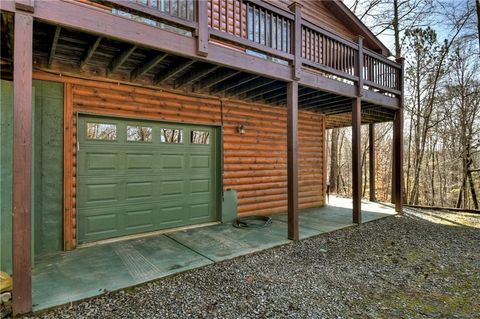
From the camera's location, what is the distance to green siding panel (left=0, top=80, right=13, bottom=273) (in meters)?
2.76

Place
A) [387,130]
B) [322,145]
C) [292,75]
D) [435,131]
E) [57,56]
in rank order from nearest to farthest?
[57,56] → [292,75] → [322,145] → [435,131] → [387,130]

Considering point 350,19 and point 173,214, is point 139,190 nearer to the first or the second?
point 173,214

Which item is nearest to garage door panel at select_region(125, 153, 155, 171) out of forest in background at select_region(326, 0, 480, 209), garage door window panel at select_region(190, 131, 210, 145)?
garage door window panel at select_region(190, 131, 210, 145)

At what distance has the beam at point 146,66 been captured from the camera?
11.0ft

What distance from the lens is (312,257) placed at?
3.70 meters

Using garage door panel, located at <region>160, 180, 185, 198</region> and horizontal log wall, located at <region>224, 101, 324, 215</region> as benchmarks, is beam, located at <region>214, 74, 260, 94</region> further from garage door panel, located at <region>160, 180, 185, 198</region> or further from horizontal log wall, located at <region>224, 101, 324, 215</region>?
garage door panel, located at <region>160, 180, 185, 198</region>

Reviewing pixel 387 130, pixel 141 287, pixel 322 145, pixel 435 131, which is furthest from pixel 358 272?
pixel 387 130

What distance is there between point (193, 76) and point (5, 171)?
9.11ft

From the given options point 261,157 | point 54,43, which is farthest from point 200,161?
point 54,43

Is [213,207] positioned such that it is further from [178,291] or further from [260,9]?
[260,9]

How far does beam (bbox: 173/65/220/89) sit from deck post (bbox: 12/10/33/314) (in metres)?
2.12

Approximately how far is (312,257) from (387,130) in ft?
41.7

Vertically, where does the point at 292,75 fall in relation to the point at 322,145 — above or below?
above

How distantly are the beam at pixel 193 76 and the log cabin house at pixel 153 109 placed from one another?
0.13 feet
